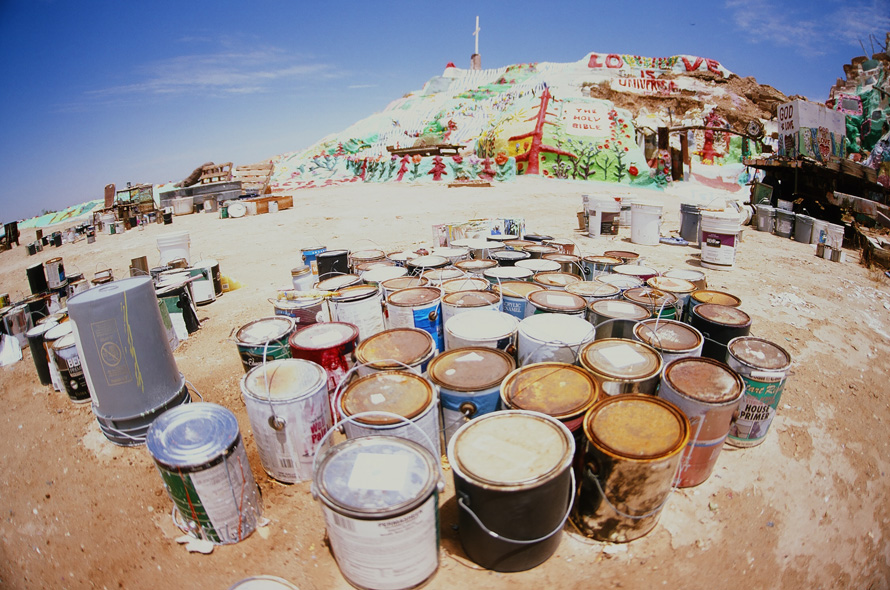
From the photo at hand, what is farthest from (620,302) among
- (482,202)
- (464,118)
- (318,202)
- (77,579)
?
(464,118)

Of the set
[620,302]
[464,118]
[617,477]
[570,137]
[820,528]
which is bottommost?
[820,528]

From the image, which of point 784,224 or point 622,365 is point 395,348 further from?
point 784,224

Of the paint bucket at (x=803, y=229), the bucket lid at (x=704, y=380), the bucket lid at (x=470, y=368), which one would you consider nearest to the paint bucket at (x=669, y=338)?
the bucket lid at (x=704, y=380)

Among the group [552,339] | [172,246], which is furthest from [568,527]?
[172,246]

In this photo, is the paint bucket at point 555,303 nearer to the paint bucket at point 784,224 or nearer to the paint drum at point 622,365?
the paint drum at point 622,365

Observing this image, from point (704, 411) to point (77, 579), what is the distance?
455cm

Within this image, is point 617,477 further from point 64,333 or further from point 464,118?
point 464,118

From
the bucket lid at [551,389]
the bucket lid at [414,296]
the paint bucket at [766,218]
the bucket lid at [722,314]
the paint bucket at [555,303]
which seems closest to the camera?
the bucket lid at [551,389]

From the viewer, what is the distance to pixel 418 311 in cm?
451

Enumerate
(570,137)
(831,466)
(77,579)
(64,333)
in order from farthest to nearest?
(570,137) < (64,333) < (831,466) < (77,579)

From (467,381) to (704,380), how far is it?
1864 mm

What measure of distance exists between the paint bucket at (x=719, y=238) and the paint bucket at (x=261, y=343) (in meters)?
8.44

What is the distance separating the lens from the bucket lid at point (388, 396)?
3067 mm

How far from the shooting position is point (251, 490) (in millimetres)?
3154
